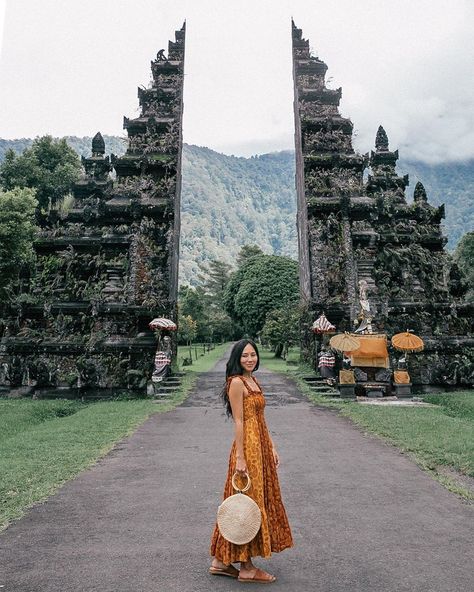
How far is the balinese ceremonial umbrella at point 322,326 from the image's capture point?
62.6 ft

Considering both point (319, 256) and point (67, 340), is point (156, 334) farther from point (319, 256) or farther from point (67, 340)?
point (319, 256)

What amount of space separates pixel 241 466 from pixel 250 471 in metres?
0.14

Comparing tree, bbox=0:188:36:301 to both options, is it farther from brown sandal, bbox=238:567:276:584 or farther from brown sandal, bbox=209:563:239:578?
brown sandal, bbox=238:567:276:584

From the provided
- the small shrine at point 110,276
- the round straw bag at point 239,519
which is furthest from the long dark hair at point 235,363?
the small shrine at point 110,276

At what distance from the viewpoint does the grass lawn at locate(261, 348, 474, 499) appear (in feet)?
25.6

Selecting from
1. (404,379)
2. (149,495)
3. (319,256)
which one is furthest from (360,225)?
(149,495)

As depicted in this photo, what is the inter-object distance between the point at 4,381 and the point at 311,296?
13.2 m

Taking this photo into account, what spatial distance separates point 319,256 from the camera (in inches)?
869

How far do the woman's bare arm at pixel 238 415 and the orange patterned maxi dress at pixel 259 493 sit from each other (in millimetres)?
55

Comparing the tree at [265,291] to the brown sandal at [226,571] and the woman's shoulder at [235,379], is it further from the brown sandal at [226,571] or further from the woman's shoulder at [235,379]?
the brown sandal at [226,571]

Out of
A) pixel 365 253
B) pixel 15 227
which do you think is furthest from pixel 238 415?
pixel 365 253

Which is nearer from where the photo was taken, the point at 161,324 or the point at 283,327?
the point at 161,324

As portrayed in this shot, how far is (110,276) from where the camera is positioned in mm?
22047

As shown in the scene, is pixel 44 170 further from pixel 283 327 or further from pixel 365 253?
pixel 365 253
